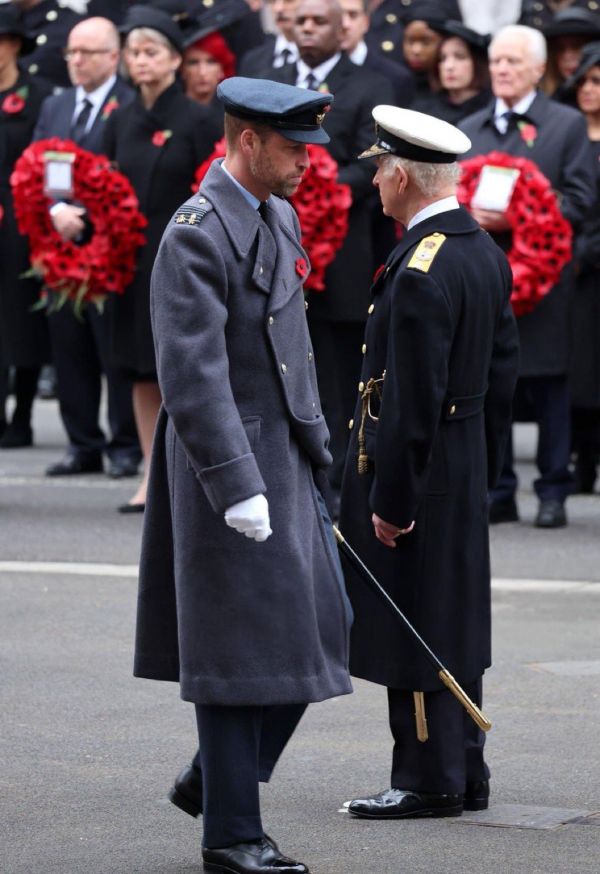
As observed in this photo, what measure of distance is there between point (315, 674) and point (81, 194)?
641 cm

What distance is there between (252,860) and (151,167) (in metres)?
6.46

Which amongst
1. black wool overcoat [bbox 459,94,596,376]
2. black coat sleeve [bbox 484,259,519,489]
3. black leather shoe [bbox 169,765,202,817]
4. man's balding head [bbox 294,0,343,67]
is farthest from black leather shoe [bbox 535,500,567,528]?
black leather shoe [bbox 169,765,202,817]

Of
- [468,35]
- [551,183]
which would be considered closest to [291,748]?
[551,183]

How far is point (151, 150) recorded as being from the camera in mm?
11016

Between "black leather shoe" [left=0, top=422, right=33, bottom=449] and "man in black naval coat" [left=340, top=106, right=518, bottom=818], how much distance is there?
8.48 metres

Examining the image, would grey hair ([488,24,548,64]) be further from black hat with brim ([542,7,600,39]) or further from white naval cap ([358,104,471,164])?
white naval cap ([358,104,471,164])

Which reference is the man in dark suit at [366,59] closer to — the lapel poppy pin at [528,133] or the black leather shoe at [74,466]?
the lapel poppy pin at [528,133]

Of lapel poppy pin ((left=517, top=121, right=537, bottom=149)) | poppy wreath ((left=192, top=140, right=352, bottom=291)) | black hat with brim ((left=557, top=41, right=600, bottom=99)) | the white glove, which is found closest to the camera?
the white glove

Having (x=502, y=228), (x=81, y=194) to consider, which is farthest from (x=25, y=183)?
(x=502, y=228)

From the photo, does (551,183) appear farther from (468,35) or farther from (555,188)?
(468,35)

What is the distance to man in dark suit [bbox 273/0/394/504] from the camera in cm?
1094

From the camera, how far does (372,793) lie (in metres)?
5.91

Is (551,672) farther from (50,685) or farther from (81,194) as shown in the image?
(81,194)

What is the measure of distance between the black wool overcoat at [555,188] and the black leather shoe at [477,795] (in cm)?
491
